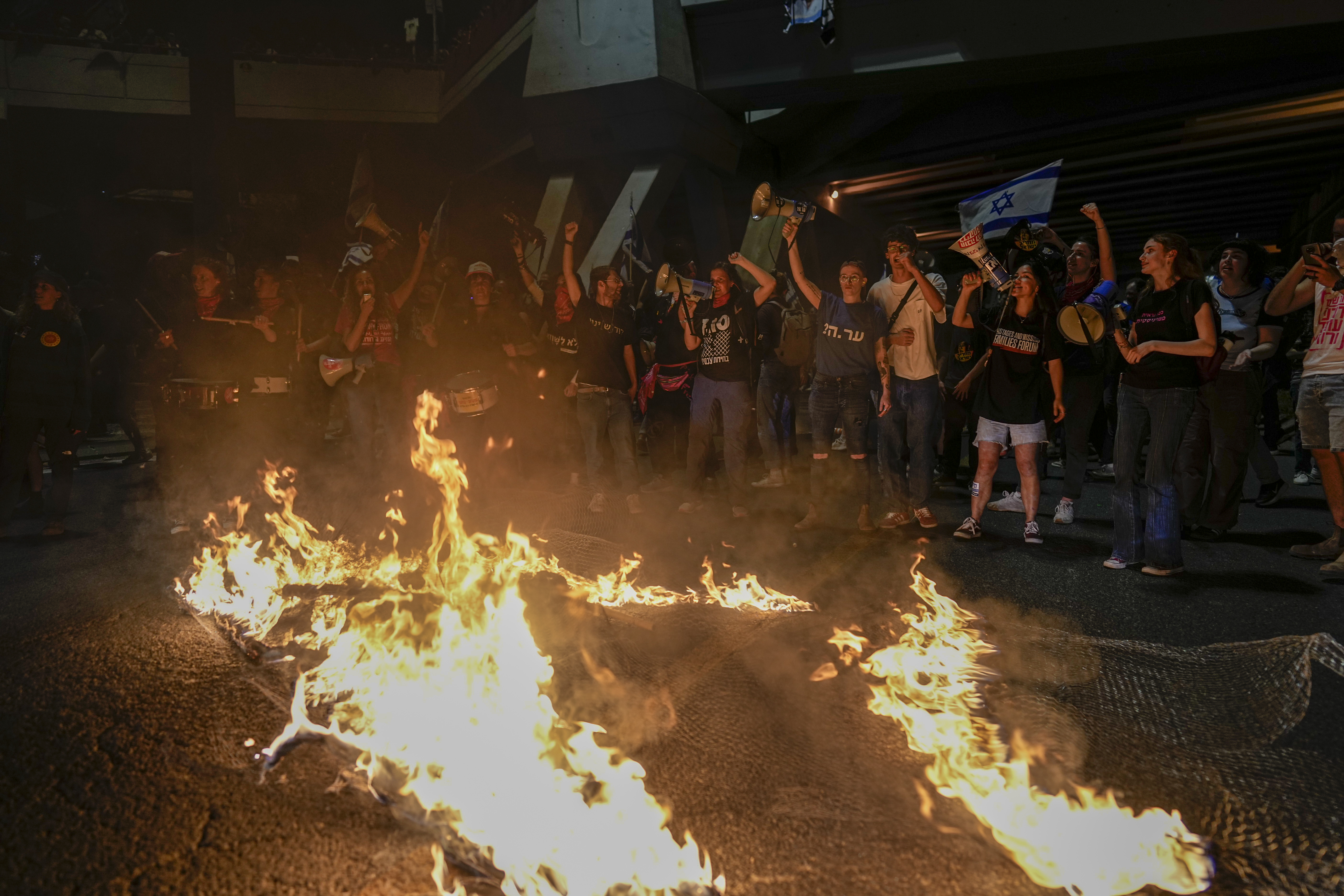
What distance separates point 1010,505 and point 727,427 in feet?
8.46

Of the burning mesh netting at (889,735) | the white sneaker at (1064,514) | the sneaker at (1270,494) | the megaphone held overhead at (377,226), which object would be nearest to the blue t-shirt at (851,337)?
the white sneaker at (1064,514)

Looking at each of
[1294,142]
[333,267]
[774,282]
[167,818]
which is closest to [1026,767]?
[167,818]

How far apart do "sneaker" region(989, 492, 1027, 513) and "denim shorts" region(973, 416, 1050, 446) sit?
117 centimetres

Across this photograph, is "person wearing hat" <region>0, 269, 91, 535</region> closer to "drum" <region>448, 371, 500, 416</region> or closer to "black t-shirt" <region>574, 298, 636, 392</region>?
"drum" <region>448, 371, 500, 416</region>

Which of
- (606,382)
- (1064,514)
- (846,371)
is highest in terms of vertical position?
(846,371)

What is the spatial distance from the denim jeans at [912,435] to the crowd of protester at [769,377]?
0.07 ft

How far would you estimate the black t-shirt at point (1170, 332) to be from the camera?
4.44 meters

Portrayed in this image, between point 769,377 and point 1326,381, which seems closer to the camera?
point 1326,381

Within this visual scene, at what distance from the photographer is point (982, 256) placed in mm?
4977

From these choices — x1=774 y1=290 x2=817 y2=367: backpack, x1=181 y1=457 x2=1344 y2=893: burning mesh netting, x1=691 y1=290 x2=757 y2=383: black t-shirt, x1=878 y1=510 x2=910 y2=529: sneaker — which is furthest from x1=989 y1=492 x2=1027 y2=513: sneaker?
x1=181 y1=457 x2=1344 y2=893: burning mesh netting

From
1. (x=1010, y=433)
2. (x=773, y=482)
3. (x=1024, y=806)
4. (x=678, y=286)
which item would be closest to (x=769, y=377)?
(x=773, y=482)

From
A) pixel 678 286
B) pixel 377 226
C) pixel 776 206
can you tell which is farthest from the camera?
pixel 377 226

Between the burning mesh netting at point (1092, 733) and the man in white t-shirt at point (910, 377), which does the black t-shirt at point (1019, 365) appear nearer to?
the man in white t-shirt at point (910, 377)

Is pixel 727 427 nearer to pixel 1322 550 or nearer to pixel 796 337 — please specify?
pixel 796 337
